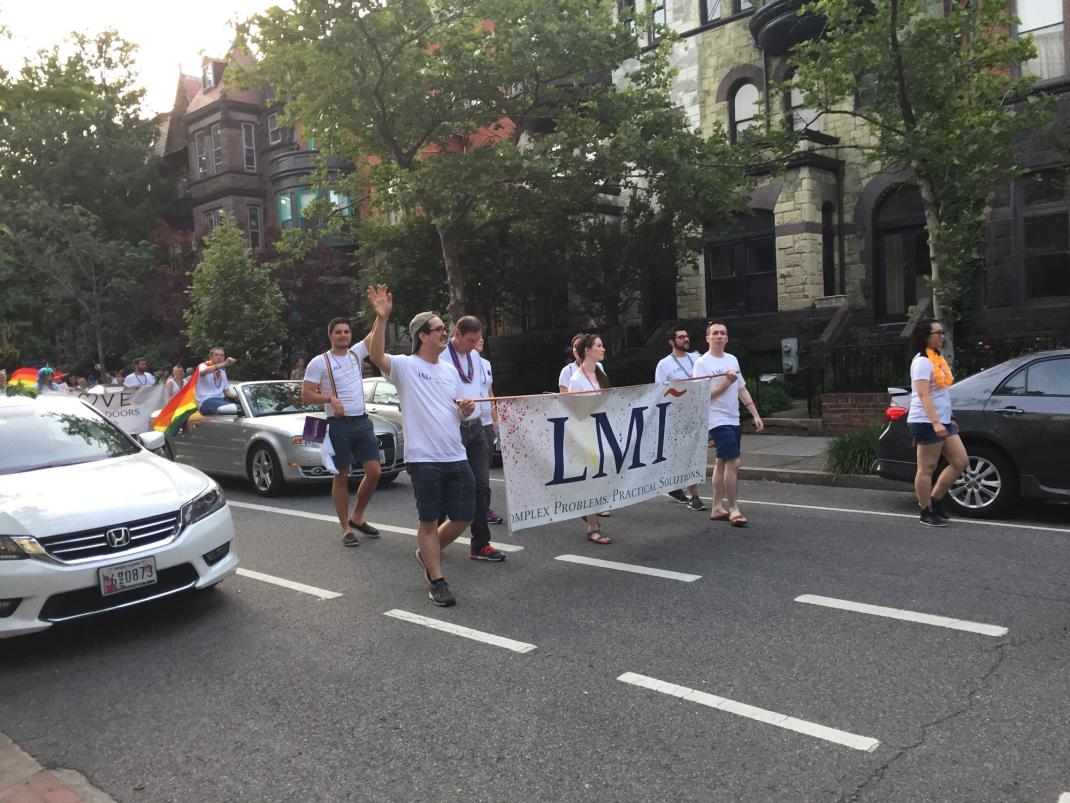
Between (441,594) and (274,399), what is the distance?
6967 millimetres

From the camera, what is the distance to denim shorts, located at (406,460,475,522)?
5855 mm

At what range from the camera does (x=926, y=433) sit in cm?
775

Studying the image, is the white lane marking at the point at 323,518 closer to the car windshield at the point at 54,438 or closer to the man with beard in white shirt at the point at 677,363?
the man with beard in white shirt at the point at 677,363

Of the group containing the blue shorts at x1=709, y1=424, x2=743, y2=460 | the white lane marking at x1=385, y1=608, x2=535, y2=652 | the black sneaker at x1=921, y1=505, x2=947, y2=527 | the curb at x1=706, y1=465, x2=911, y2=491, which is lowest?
the curb at x1=706, y1=465, x2=911, y2=491

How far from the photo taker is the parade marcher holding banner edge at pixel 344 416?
799 centimetres

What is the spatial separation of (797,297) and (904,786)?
1857 cm

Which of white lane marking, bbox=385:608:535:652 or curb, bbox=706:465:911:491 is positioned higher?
white lane marking, bbox=385:608:535:652

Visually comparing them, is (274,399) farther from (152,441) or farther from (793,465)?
(793,465)

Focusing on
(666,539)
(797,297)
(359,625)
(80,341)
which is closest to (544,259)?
(797,297)

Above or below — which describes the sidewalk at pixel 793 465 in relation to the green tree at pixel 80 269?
below

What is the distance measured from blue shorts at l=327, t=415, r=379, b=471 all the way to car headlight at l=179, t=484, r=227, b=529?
2021 mm

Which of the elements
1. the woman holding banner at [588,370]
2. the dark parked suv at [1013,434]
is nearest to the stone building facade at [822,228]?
the dark parked suv at [1013,434]

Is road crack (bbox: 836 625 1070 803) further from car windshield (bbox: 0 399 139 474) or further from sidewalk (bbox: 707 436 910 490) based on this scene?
sidewalk (bbox: 707 436 910 490)

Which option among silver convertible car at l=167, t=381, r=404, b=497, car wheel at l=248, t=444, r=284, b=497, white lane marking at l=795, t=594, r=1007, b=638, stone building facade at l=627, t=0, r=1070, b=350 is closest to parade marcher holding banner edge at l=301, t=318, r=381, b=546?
silver convertible car at l=167, t=381, r=404, b=497
